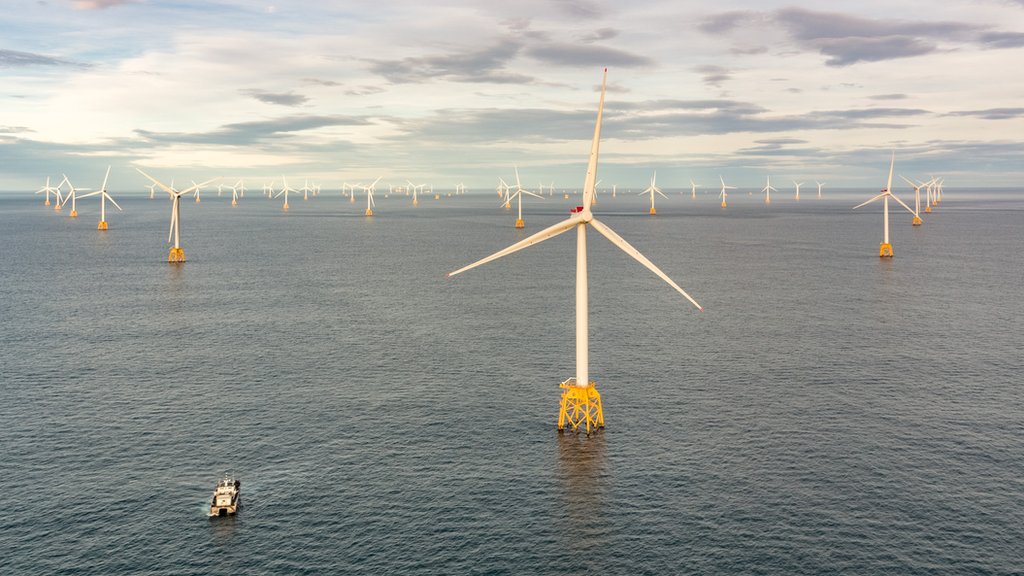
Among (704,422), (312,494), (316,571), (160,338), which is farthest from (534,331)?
(316,571)

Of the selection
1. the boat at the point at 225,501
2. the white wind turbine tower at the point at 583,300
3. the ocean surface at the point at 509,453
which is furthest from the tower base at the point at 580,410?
the boat at the point at 225,501

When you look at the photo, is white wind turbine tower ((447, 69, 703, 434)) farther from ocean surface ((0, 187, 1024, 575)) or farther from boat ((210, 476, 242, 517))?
boat ((210, 476, 242, 517))

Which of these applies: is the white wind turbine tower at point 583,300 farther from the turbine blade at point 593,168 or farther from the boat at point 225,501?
the boat at point 225,501

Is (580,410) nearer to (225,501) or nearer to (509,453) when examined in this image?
(509,453)

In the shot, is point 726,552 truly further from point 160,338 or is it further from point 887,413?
point 160,338

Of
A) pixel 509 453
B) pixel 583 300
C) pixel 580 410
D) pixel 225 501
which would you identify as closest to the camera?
pixel 225 501

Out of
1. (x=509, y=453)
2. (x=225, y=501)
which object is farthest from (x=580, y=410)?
(x=225, y=501)

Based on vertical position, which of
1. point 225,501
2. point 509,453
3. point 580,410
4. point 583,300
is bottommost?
point 225,501

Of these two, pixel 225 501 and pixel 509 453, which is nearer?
pixel 225 501
